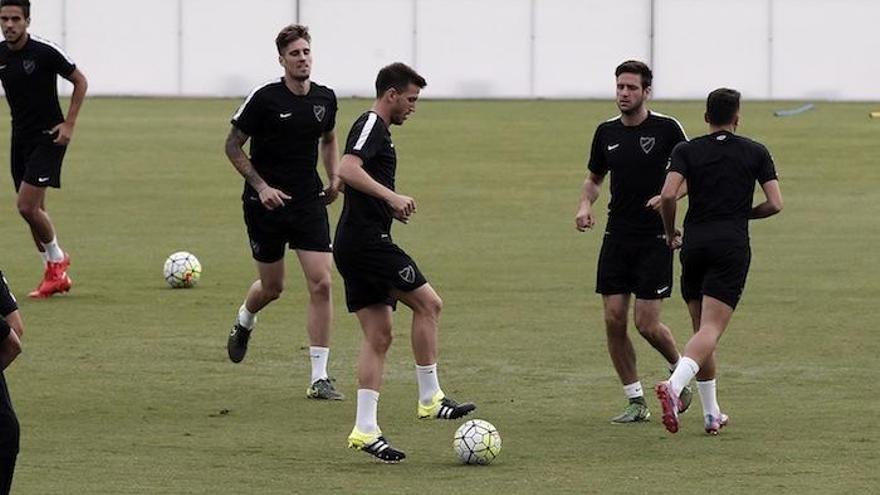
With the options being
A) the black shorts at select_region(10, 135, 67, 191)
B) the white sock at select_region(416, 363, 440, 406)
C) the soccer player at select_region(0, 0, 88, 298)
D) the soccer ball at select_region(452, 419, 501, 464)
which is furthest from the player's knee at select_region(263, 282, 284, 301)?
the black shorts at select_region(10, 135, 67, 191)

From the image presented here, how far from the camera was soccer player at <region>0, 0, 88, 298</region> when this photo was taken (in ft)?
56.2

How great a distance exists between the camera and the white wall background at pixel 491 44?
197ft

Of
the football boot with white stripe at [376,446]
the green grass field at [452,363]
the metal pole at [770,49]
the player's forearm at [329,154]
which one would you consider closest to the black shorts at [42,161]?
the green grass field at [452,363]

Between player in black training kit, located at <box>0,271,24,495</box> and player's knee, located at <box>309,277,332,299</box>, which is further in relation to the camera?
player's knee, located at <box>309,277,332,299</box>

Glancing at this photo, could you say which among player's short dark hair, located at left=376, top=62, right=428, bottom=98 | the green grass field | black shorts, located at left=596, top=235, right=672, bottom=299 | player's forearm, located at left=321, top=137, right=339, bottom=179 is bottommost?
the green grass field

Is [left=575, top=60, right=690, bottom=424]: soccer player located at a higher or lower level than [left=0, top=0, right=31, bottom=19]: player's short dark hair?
lower

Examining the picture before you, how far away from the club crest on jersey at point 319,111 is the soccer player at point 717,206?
9.49 ft

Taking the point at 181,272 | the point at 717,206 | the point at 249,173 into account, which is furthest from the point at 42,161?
the point at 717,206

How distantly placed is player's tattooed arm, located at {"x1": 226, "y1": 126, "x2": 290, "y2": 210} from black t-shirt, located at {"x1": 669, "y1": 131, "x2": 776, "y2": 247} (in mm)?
2908

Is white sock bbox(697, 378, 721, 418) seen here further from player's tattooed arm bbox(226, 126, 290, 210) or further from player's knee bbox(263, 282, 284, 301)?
player's knee bbox(263, 282, 284, 301)

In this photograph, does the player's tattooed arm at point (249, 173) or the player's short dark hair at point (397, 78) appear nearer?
the player's short dark hair at point (397, 78)

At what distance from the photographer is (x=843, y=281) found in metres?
19.4

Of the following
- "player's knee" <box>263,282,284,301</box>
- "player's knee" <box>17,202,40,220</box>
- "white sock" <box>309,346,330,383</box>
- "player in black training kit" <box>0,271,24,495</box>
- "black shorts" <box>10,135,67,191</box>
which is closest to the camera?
"player in black training kit" <box>0,271,24,495</box>

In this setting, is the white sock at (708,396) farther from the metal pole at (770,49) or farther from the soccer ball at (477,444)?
the metal pole at (770,49)
